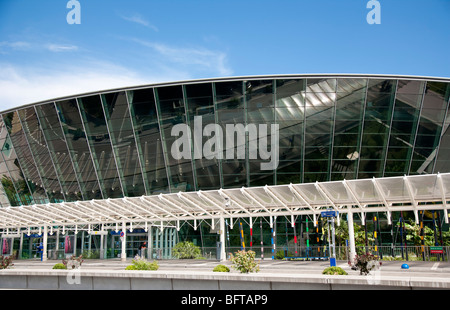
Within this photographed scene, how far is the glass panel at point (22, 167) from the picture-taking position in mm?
39844

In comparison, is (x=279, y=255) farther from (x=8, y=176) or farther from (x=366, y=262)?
(x=8, y=176)

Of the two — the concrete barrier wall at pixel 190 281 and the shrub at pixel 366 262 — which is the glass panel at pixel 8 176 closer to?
the concrete barrier wall at pixel 190 281

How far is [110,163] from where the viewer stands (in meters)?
37.3

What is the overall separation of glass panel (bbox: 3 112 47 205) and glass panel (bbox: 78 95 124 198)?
7.42 m

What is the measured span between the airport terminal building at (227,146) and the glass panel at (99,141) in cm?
10

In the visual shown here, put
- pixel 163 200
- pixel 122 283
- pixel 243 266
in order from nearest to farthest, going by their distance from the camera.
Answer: pixel 243 266 → pixel 122 283 → pixel 163 200

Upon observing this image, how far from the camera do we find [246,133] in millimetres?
34188

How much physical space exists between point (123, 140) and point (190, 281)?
21.9 meters

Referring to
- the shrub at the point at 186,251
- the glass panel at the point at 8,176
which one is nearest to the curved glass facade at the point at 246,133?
the glass panel at the point at 8,176

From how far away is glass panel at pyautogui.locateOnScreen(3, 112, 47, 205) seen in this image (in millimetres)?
39844

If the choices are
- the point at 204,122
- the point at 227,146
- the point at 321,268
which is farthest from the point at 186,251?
the point at 321,268
